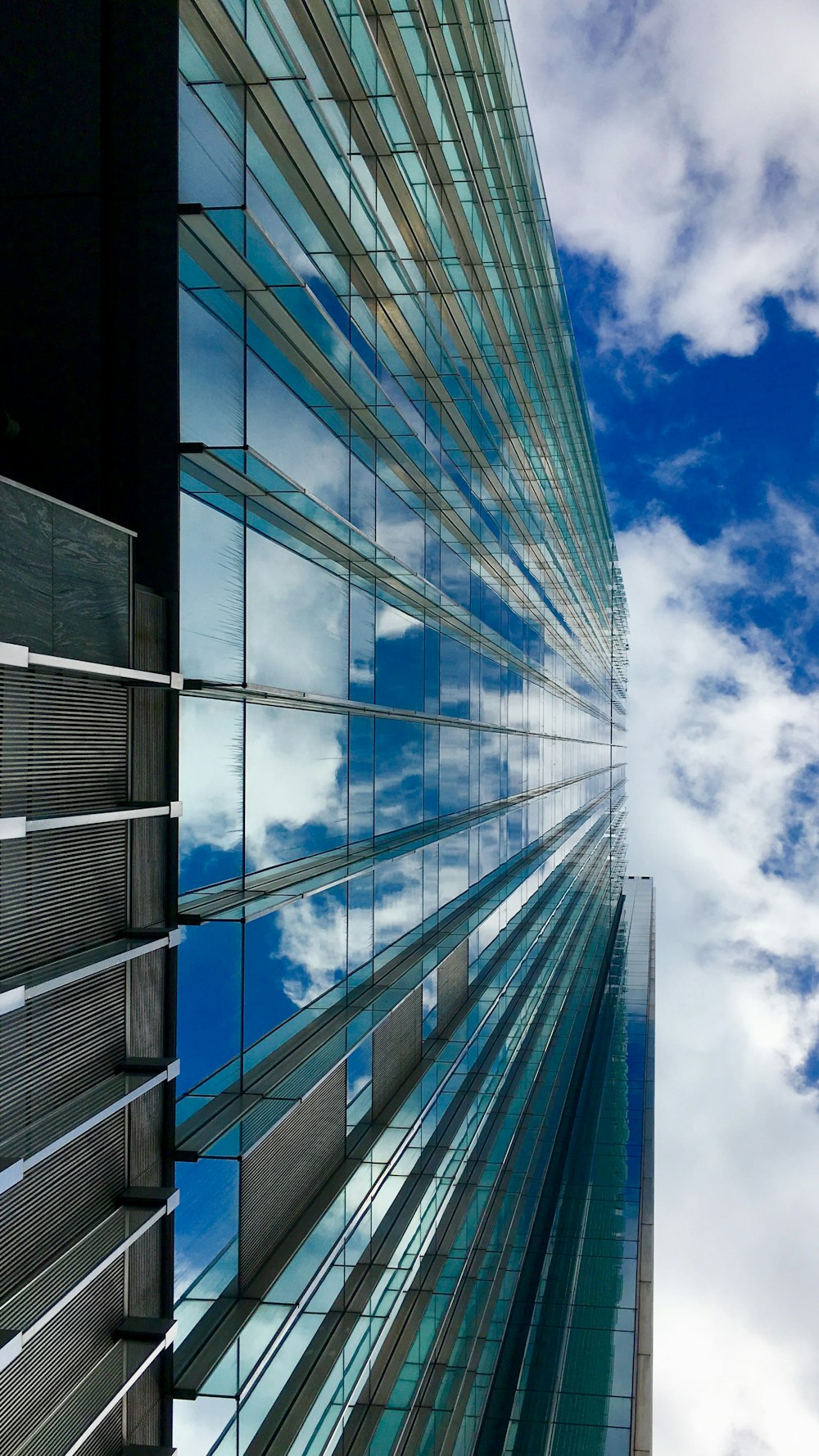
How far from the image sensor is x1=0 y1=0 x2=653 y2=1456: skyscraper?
9062 mm

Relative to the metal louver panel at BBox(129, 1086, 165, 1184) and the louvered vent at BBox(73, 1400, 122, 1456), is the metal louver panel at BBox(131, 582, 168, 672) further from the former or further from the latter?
the louvered vent at BBox(73, 1400, 122, 1456)

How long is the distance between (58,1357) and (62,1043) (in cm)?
233

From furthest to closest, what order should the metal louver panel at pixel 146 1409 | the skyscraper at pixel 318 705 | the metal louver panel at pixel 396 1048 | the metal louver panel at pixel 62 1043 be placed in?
1. the metal louver panel at pixel 396 1048
2. the skyscraper at pixel 318 705
3. the metal louver panel at pixel 146 1409
4. the metal louver panel at pixel 62 1043

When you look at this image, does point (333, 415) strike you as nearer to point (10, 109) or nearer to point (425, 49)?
point (10, 109)

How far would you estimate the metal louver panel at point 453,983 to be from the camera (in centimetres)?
1967

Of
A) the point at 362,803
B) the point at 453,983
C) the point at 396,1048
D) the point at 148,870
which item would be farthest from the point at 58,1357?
the point at 453,983

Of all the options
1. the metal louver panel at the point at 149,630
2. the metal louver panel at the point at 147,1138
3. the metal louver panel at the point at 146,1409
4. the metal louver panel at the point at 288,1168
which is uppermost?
the metal louver panel at the point at 149,630

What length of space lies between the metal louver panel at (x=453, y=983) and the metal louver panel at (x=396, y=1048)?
1.82m

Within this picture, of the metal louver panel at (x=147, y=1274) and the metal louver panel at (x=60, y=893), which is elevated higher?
the metal louver panel at (x=60, y=893)

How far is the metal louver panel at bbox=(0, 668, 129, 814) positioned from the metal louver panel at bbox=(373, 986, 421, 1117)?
8.15 m

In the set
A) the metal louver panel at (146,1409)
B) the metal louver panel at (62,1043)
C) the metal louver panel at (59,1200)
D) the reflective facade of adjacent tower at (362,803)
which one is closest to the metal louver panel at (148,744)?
the reflective facade of adjacent tower at (362,803)

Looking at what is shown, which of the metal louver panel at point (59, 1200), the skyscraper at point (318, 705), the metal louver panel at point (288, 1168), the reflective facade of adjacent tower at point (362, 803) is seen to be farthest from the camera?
the metal louver panel at point (288, 1168)

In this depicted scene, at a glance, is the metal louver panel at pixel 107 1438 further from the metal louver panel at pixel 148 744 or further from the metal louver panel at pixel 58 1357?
the metal louver panel at pixel 148 744

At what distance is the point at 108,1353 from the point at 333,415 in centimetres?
1160
